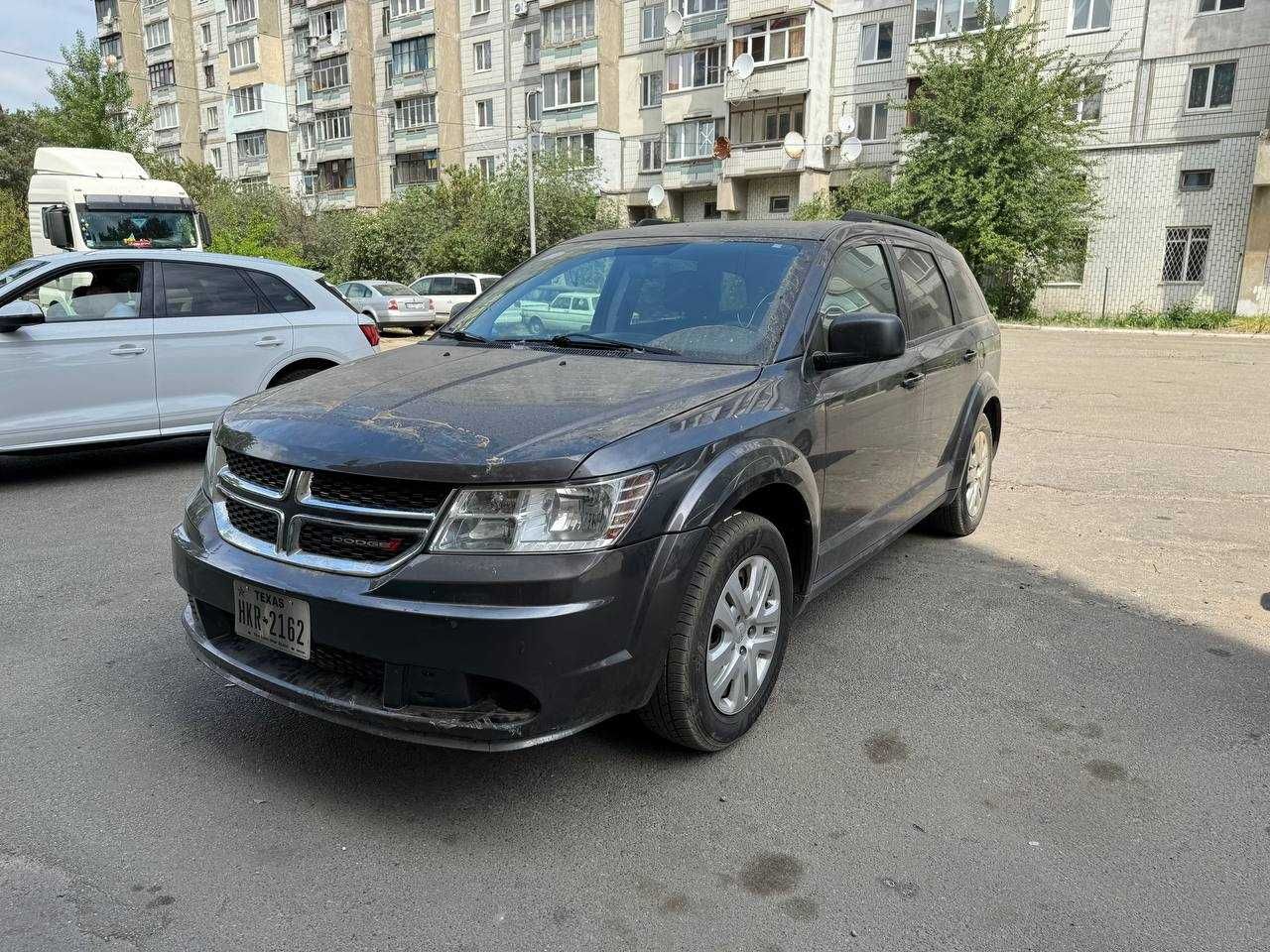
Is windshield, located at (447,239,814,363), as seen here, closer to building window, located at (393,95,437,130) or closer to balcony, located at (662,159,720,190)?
balcony, located at (662,159,720,190)

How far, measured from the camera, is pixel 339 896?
2.46m

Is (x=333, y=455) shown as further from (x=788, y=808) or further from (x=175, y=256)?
(x=175, y=256)

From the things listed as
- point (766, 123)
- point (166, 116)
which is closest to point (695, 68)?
point (766, 123)

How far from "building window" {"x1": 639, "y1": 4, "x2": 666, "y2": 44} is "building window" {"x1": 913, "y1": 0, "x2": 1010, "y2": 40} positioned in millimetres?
11671

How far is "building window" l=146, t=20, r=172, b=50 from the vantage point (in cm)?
6103

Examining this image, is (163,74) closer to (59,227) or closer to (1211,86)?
(59,227)

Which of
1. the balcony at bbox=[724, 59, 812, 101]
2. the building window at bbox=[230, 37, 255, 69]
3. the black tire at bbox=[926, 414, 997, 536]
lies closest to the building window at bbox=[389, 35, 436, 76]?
the building window at bbox=[230, 37, 255, 69]

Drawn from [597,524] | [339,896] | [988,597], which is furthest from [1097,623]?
[339,896]

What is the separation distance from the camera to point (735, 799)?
9.58ft

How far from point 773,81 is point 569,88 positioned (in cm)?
1128

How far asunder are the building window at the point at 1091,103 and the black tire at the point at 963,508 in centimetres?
2783

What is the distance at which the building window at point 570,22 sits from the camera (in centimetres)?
4059

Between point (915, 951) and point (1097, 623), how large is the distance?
2593 mm

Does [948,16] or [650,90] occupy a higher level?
[948,16]
